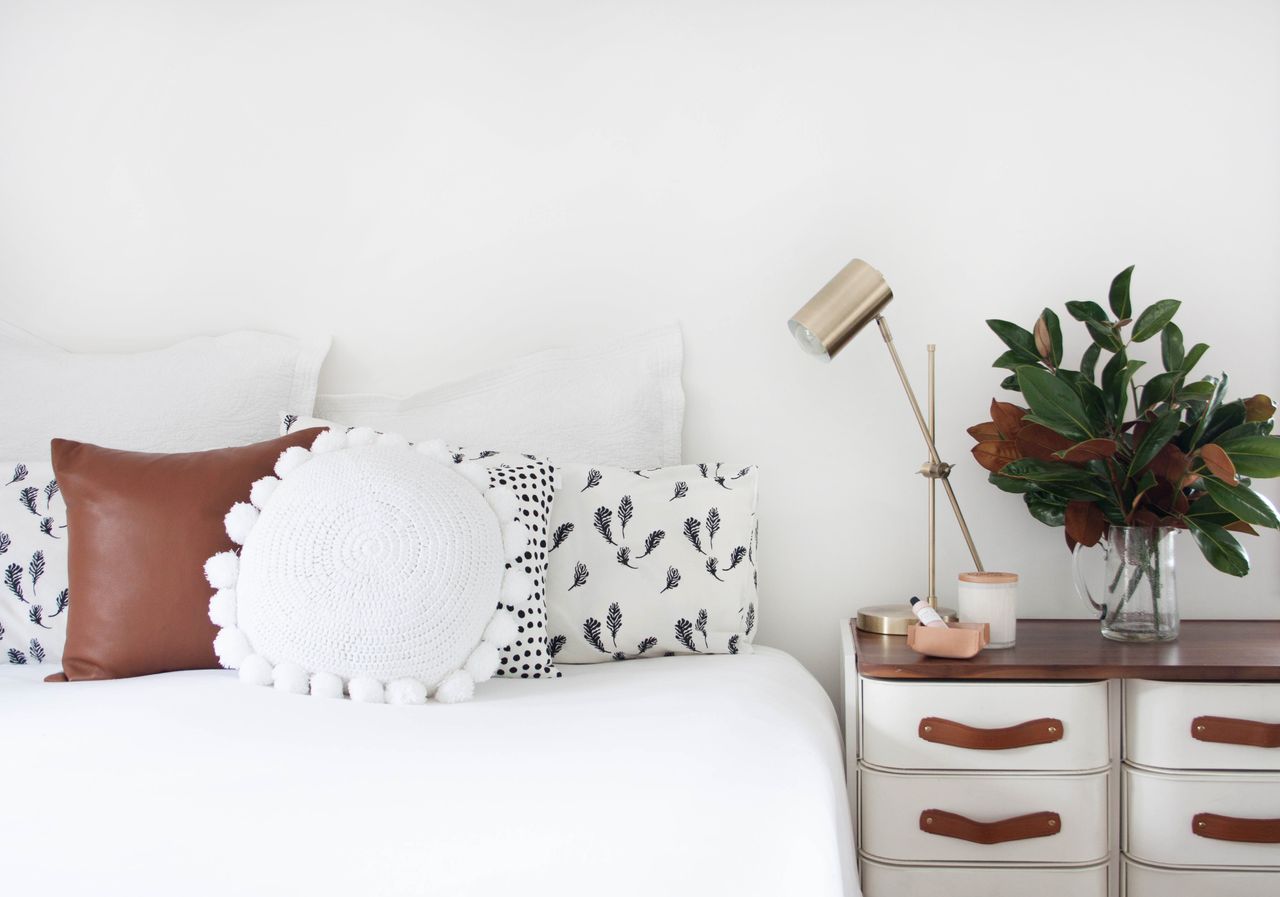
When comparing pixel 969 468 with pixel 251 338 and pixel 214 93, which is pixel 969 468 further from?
pixel 214 93

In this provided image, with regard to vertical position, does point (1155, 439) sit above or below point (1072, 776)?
above

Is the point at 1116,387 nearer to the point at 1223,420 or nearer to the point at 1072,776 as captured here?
the point at 1223,420

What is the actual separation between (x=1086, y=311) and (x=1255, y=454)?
0.41 m

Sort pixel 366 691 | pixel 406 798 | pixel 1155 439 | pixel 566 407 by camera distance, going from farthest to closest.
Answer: pixel 566 407 < pixel 1155 439 < pixel 366 691 < pixel 406 798

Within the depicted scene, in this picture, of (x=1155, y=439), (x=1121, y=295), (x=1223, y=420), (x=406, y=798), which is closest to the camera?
(x=406, y=798)

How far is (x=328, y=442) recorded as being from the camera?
171 cm

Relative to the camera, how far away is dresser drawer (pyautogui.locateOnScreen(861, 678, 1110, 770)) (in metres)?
1.64

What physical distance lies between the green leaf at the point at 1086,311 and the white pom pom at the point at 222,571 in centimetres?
162

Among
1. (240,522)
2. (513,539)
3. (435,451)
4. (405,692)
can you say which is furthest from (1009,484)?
(240,522)

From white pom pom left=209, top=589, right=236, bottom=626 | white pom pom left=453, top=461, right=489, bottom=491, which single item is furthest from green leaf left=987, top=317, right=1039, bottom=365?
white pom pom left=209, top=589, right=236, bottom=626

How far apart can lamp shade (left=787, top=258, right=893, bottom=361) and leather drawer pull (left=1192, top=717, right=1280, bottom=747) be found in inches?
35.4

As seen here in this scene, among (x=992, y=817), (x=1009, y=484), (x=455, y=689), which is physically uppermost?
(x=1009, y=484)

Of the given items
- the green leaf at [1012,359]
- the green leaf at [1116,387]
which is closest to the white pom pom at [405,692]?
the green leaf at [1012,359]

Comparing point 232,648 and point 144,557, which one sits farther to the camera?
point 144,557
